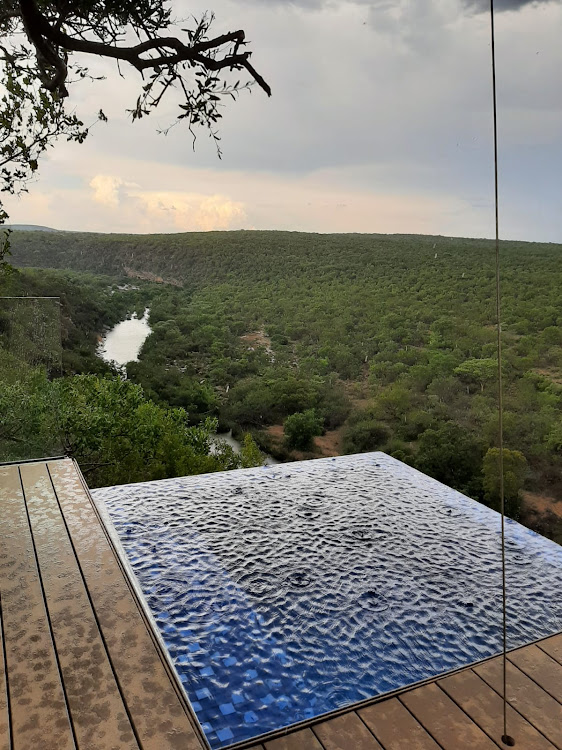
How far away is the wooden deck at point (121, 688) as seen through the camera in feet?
4.38

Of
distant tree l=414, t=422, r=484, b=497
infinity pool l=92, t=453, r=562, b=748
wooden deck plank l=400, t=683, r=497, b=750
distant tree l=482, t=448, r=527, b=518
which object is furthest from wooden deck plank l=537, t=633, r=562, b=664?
distant tree l=414, t=422, r=484, b=497

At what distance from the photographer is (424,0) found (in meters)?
8.30

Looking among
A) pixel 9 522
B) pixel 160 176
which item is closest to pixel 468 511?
pixel 9 522

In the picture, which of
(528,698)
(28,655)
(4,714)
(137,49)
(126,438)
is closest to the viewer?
(4,714)

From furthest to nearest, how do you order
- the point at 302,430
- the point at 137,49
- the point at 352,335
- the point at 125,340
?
the point at 125,340 < the point at 352,335 < the point at 302,430 < the point at 137,49

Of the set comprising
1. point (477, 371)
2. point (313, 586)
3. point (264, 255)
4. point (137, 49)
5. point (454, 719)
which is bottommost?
point (477, 371)

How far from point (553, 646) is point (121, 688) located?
5.17 feet

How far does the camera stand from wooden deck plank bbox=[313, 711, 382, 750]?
1.59 m

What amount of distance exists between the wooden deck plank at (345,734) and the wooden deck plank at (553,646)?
0.84 metres

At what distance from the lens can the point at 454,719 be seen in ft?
5.56

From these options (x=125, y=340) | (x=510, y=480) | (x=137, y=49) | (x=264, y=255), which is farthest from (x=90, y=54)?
(x=264, y=255)

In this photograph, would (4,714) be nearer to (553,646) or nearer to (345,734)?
(345,734)

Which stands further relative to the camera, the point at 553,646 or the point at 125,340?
the point at 125,340

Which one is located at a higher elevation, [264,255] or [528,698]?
[264,255]
